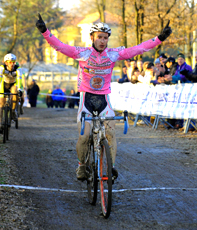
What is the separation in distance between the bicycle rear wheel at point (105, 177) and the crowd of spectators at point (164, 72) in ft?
26.0

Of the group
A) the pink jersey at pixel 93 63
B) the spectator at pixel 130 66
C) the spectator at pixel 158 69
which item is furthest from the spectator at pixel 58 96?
the pink jersey at pixel 93 63

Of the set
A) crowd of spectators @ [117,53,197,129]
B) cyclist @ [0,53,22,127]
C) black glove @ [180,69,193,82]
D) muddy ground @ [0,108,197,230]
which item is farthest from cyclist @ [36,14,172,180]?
crowd of spectators @ [117,53,197,129]

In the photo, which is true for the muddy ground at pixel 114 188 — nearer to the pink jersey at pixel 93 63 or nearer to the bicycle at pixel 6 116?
the bicycle at pixel 6 116

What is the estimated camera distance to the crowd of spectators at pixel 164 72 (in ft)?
44.7

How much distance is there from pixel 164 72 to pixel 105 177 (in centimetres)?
1006

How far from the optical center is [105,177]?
5.13 metres

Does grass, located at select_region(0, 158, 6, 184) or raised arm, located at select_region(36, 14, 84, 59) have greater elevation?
raised arm, located at select_region(36, 14, 84, 59)

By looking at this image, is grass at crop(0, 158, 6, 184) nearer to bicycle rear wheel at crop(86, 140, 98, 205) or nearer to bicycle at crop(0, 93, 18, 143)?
bicycle rear wheel at crop(86, 140, 98, 205)

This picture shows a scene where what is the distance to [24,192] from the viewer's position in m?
6.18

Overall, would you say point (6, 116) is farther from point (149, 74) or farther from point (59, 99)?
point (59, 99)

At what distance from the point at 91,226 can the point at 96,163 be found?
0.84m

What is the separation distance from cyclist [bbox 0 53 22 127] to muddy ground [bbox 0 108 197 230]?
1.37 meters

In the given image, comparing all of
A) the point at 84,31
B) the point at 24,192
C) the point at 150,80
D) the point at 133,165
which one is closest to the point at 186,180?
the point at 133,165

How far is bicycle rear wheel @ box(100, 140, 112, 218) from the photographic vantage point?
16.1 feet
